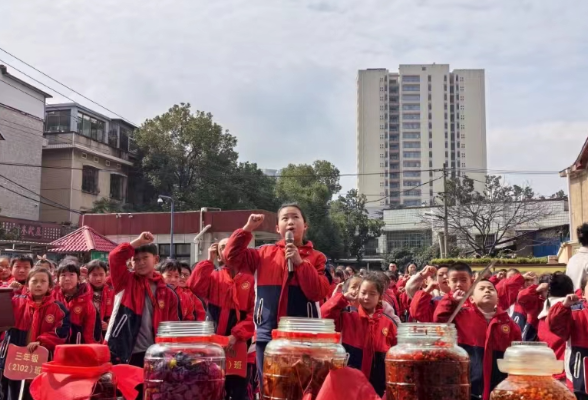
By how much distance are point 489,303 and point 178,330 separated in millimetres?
3282

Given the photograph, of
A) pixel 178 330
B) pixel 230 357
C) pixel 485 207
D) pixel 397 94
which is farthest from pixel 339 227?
pixel 397 94

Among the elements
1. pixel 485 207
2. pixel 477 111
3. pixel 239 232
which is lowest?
pixel 239 232

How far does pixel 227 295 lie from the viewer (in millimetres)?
5648

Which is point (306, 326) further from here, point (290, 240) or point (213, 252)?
point (213, 252)

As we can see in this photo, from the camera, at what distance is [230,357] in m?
5.11

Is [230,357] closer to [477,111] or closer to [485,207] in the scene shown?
[485,207]

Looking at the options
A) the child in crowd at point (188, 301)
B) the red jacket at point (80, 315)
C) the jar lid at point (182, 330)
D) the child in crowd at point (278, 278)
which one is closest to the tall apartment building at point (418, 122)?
the child in crowd at point (188, 301)

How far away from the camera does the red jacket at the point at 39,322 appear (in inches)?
224

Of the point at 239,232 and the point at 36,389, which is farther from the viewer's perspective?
the point at 239,232

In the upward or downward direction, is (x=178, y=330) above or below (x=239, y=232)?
below

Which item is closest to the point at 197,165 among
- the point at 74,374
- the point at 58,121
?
the point at 58,121

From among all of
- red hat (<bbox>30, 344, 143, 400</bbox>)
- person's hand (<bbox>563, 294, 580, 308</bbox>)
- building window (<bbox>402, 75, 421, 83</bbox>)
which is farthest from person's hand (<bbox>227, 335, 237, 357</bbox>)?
building window (<bbox>402, 75, 421, 83</bbox>)

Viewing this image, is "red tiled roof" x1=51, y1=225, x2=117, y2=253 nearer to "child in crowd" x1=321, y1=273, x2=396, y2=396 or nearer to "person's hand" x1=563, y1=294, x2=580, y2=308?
"child in crowd" x1=321, y1=273, x2=396, y2=396

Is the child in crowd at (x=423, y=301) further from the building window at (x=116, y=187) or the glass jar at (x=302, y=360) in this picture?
the building window at (x=116, y=187)
